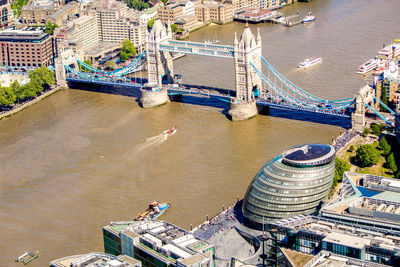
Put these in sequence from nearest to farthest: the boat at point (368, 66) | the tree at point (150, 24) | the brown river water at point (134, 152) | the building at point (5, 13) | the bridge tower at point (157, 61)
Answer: the brown river water at point (134, 152)
the bridge tower at point (157, 61)
the boat at point (368, 66)
the tree at point (150, 24)
the building at point (5, 13)

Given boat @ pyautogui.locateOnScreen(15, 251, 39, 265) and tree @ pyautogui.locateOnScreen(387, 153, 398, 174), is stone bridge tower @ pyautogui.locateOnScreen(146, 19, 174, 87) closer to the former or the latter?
tree @ pyautogui.locateOnScreen(387, 153, 398, 174)

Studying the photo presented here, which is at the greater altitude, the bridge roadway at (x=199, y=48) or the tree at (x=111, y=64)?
the bridge roadway at (x=199, y=48)

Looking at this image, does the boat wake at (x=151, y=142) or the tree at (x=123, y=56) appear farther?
the tree at (x=123, y=56)

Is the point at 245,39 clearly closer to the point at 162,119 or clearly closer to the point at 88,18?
the point at 162,119

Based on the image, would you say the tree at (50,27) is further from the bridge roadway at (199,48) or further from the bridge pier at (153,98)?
the bridge pier at (153,98)

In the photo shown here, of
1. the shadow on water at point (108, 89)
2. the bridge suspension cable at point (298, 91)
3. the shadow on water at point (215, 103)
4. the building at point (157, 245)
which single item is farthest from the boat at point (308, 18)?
the building at point (157, 245)
